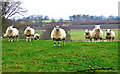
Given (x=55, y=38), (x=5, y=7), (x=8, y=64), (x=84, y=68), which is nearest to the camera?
(x=84, y=68)

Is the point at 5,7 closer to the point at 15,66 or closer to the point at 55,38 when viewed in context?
the point at 55,38

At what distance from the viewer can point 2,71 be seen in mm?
10453

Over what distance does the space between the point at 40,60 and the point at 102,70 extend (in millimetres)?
5104

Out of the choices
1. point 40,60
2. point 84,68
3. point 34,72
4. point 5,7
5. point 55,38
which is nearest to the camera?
point 34,72

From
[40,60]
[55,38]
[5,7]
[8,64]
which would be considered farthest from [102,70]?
[5,7]

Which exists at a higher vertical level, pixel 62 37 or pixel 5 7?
pixel 5 7

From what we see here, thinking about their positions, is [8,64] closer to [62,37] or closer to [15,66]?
[15,66]

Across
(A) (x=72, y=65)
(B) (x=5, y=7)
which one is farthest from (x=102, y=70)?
(B) (x=5, y=7)

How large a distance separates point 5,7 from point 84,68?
29764mm

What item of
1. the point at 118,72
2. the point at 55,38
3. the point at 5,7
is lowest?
the point at 118,72

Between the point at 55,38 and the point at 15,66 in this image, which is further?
the point at 55,38

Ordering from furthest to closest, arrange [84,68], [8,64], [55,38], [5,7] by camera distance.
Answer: [5,7] < [55,38] < [8,64] < [84,68]

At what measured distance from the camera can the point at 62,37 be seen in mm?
19984

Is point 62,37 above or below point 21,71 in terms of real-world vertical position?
above
